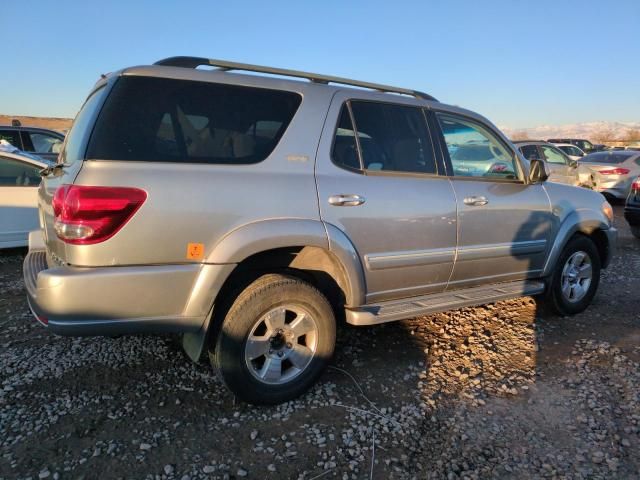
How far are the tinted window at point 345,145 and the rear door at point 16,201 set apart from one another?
5017 mm

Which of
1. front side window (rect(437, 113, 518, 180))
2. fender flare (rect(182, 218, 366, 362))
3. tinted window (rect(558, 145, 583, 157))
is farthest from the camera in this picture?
tinted window (rect(558, 145, 583, 157))

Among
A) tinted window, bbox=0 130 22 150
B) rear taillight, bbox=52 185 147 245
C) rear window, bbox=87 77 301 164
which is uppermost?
rear window, bbox=87 77 301 164

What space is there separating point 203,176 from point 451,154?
1983 mm

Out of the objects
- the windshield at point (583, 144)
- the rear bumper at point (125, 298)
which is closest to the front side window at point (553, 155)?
the rear bumper at point (125, 298)

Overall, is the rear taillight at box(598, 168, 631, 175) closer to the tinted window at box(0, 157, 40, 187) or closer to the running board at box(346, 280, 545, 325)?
the running board at box(346, 280, 545, 325)

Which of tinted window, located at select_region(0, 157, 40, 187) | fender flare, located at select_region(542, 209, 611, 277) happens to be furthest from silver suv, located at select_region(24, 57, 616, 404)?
tinted window, located at select_region(0, 157, 40, 187)

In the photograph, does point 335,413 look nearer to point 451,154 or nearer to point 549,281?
point 451,154

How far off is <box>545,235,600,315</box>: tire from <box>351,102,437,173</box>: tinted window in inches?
72.2

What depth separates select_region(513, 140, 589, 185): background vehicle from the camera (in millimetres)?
11508

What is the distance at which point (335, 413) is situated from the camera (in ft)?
9.12

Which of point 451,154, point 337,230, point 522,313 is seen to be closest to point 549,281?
point 522,313

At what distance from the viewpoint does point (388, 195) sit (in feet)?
9.97

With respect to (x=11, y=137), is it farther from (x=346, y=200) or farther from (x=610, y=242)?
(x=610, y=242)

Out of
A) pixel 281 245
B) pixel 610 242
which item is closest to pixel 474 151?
pixel 610 242
